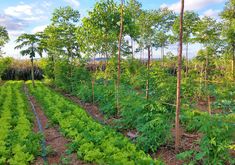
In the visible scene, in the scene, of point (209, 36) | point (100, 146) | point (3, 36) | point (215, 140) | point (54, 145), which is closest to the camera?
point (215, 140)

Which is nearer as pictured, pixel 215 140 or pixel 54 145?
pixel 215 140

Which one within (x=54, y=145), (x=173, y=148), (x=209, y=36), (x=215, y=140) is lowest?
(x=54, y=145)

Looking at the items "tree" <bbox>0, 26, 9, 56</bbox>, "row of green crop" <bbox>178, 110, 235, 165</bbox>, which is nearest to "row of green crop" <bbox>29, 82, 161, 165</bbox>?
"row of green crop" <bbox>178, 110, 235, 165</bbox>

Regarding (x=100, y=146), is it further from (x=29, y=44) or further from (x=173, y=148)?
(x=29, y=44)

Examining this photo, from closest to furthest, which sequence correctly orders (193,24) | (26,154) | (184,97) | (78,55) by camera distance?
(26,154) → (184,97) → (193,24) → (78,55)

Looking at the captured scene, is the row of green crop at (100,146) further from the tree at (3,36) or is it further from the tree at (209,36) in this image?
the tree at (3,36)

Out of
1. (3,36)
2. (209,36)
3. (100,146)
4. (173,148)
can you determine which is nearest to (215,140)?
(173,148)

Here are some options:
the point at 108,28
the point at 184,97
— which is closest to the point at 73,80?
the point at 108,28

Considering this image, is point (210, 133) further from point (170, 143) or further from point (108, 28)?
point (108, 28)

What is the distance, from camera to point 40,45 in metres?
23.2

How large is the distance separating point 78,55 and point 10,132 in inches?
481

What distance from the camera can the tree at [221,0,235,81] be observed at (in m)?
15.8

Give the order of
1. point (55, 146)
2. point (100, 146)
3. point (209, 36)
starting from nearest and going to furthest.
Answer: point (100, 146) < point (55, 146) < point (209, 36)

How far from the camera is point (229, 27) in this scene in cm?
1595
